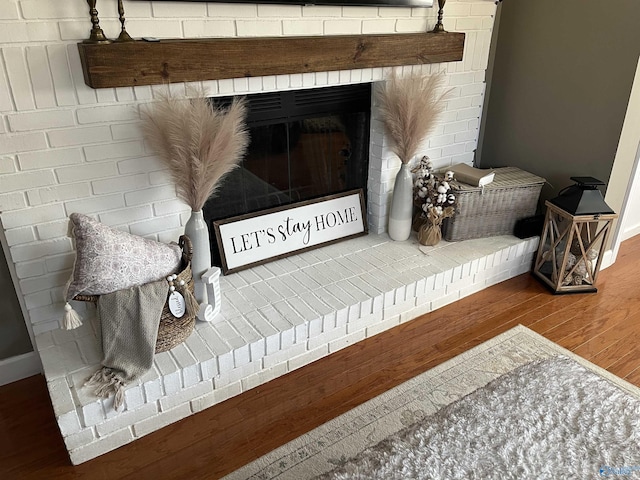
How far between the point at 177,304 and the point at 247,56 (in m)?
0.94

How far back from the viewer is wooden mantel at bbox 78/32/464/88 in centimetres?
167

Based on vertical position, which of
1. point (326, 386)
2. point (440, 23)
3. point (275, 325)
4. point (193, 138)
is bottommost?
point (326, 386)

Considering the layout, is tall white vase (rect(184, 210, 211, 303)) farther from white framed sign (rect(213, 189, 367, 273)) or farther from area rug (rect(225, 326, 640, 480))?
area rug (rect(225, 326, 640, 480))

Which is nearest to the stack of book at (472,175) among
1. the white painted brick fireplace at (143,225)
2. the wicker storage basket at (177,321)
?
the white painted brick fireplace at (143,225)

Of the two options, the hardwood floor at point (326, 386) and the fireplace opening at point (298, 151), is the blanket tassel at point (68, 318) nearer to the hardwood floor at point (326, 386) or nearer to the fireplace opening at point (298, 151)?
the hardwood floor at point (326, 386)

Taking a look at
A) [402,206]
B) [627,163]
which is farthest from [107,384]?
[627,163]

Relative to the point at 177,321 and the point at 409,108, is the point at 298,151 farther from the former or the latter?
the point at 177,321

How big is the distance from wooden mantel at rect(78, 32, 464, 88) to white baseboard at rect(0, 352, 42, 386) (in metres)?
1.08

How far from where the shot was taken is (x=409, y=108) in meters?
2.34

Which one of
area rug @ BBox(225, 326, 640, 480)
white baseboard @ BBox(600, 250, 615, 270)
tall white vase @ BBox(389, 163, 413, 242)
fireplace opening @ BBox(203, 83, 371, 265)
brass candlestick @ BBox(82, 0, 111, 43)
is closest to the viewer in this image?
area rug @ BBox(225, 326, 640, 480)

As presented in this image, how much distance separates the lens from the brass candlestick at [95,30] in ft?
5.28

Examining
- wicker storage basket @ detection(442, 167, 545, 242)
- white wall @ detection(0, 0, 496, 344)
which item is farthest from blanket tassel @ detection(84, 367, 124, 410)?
wicker storage basket @ detection(442, 167, 545, 242)

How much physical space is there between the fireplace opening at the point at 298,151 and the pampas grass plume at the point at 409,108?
0.60 ft

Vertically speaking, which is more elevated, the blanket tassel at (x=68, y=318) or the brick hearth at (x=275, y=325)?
the blanket tassel at (x=68, y=318)
